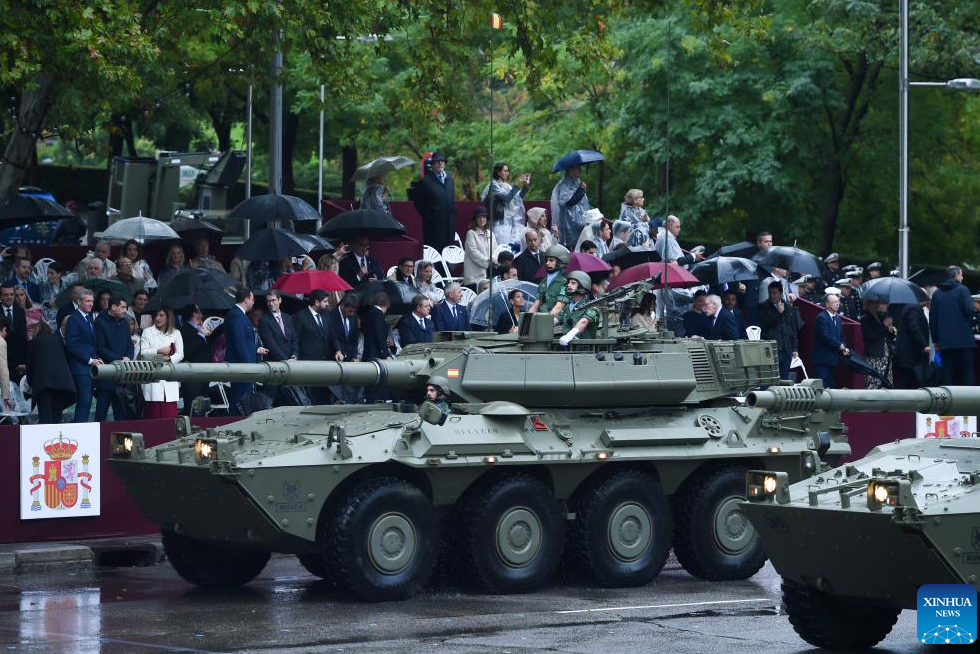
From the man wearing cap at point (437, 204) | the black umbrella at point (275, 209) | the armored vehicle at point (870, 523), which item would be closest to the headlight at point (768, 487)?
the armored vehicle at point (870, 523)

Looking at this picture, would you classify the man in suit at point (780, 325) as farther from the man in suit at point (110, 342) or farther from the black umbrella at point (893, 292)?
the man in suit at point (110, 342)

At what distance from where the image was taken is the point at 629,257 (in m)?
24.3

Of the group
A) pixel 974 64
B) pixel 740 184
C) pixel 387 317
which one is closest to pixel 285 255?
pixel 387 317

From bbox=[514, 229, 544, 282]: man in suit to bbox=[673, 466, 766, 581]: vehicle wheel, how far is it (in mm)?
7682

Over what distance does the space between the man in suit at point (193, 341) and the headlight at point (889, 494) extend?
9.55m

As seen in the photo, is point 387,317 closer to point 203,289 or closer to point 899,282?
point 203,289

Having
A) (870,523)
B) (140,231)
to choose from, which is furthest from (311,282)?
(870,523)

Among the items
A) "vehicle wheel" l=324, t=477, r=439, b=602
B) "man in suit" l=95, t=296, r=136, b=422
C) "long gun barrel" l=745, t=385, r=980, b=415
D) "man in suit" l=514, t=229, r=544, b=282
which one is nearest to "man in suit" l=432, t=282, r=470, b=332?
"man in suit" l=514, t=229, r=544, b=282

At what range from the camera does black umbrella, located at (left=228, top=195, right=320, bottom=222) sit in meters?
23.7

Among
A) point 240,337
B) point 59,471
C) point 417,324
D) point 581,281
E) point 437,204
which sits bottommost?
point 59,471

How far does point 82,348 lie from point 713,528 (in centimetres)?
704

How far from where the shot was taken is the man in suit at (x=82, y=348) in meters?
19.3

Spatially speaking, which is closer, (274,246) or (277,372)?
(277,372)

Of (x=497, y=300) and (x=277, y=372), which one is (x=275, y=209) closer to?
(x=497, y=300)
